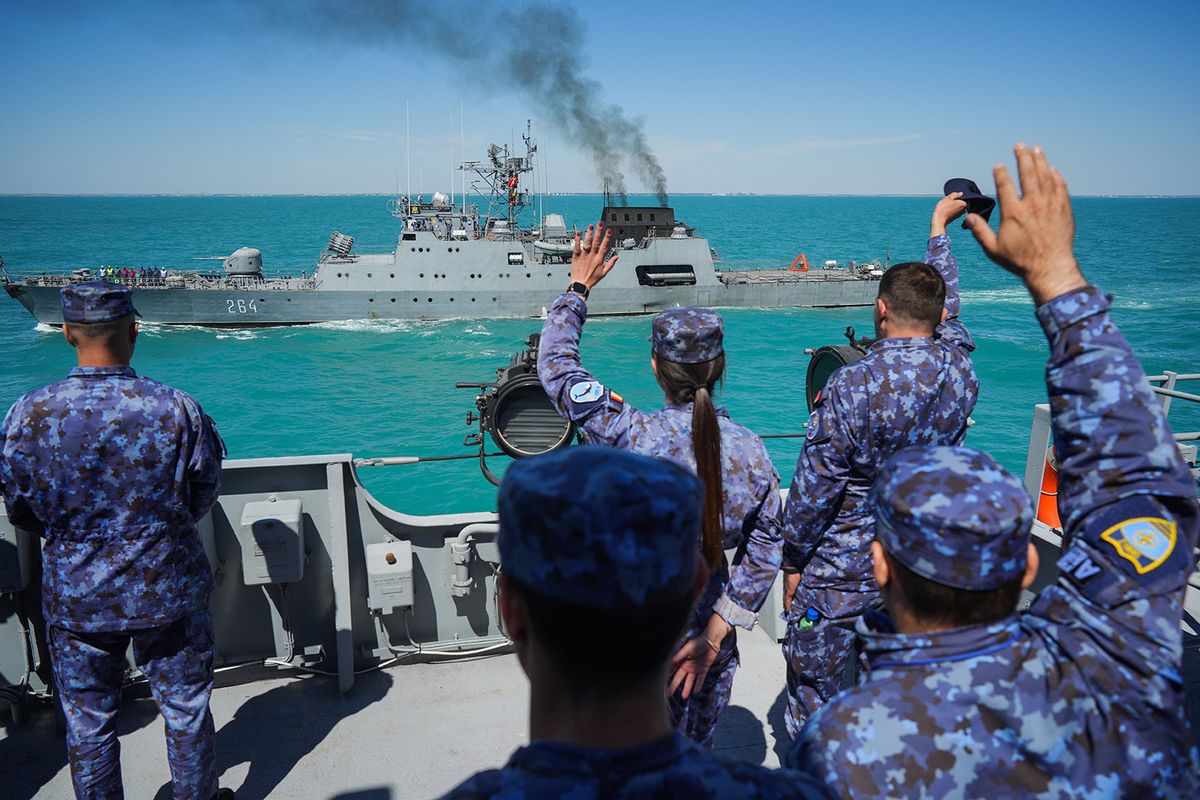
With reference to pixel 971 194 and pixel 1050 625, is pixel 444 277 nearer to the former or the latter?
pixel 971 194

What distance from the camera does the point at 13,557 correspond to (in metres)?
3.70

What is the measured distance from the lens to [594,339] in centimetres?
3388

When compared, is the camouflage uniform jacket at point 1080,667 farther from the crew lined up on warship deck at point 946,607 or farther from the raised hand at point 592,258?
the raised hand at point 592,258

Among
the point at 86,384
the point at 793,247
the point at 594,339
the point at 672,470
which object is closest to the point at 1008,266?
the point at 672,470

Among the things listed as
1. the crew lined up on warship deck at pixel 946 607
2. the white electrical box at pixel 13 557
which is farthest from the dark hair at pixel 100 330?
the crew lined up on warship deck at pixel 946 607

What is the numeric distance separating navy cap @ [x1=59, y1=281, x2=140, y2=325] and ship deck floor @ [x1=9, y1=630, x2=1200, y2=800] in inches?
84.2

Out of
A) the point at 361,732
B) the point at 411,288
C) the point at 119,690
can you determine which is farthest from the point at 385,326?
the point at 119,690

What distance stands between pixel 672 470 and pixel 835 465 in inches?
71.2

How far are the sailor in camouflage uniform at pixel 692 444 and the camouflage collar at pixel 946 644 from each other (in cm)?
112

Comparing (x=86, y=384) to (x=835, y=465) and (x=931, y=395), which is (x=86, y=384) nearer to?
(x=835, y=465)

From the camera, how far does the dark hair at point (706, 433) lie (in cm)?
252

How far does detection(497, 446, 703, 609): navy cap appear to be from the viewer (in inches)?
42.5

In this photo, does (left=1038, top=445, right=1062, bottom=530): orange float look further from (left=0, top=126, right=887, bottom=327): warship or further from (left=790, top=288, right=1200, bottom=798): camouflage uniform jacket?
(left=0, top=126, right=887, bottom=327): warship

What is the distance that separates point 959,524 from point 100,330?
2.82 m
